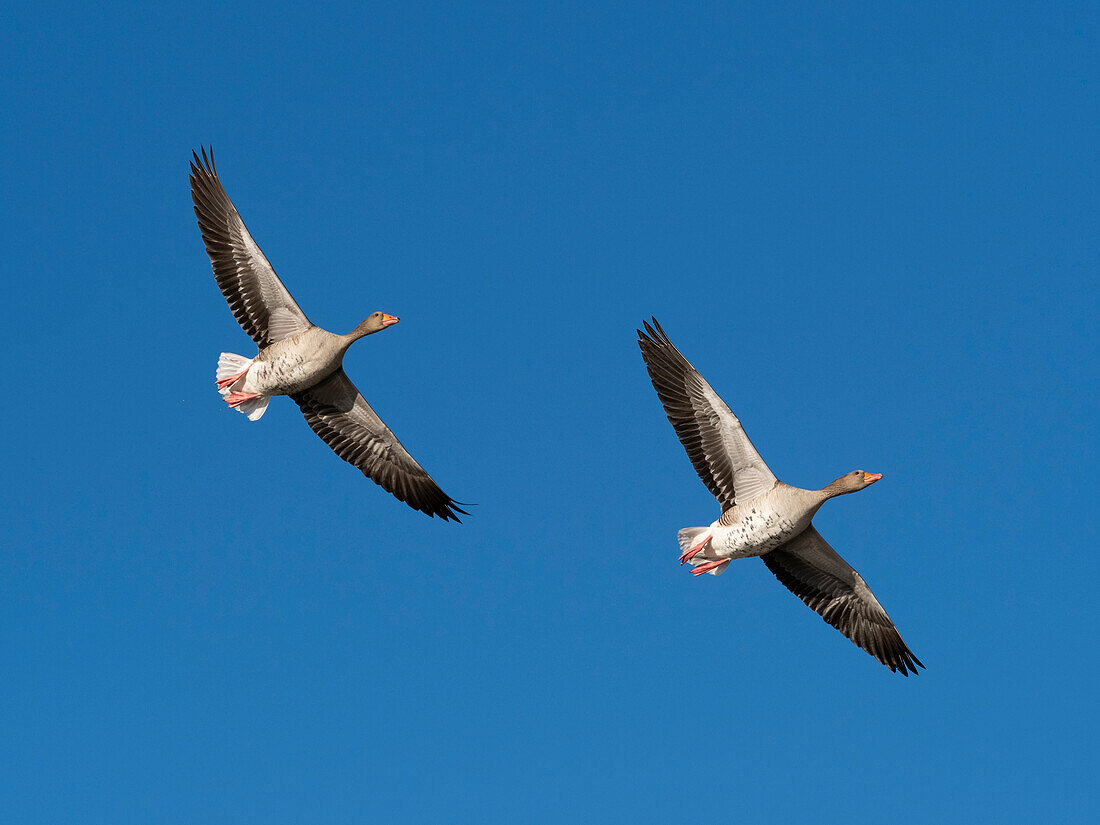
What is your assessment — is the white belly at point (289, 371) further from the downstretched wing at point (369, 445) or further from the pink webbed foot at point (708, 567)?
the pink webbed foot at point (708, 567)

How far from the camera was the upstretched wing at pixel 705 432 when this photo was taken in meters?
16.4

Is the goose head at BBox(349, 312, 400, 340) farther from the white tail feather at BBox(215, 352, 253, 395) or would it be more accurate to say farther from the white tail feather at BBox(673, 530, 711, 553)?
the white tail feather at BBox(673, 530, 711, 553)

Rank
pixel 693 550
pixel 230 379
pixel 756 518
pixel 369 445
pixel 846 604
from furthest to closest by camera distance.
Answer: pixel 369 445 < pixel 230 379 < pixel 846 604 < pixel 693 550 < pixel 756 518

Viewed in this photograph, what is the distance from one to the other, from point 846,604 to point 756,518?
7.47 ft

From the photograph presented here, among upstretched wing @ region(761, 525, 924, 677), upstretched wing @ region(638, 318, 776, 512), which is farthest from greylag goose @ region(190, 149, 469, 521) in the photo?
upstretched wing @ region(761, 525, 924, 677)

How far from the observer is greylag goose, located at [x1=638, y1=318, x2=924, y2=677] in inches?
641

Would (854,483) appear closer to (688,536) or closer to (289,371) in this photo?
(688,536)

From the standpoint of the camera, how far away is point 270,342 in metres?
17.9

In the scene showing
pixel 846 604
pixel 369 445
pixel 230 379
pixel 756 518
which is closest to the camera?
pixel 756 518

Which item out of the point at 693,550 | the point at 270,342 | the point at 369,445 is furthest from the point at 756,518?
the point at 270,342

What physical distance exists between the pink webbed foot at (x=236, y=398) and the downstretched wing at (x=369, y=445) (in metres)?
0.82

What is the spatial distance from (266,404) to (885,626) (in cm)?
985

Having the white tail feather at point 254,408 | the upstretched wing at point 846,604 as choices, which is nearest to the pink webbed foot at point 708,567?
the upstretched wing at point 846,604

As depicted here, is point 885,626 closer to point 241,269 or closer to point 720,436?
point 720,436
